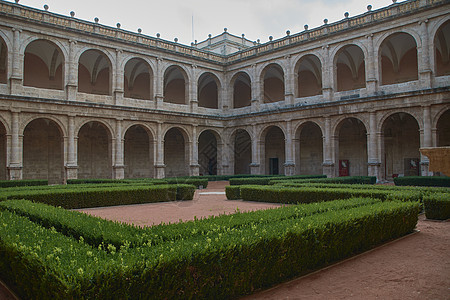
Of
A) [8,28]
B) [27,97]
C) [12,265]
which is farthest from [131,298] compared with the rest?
[8,28]

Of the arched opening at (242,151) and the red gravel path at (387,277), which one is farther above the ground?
the arched opening at (242,151)

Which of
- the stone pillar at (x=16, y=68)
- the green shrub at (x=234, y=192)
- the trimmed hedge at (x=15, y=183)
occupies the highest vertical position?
the stone pillar at (x=16, y=68)

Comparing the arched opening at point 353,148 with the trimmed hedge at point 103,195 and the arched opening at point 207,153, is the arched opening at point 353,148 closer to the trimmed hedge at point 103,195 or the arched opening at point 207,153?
the arched opening at point 207,153

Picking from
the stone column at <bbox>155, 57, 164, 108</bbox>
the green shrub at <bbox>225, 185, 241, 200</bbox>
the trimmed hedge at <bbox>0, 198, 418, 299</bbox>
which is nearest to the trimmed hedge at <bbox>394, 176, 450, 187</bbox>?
the green shrub at <bbox>225, 185, 241, 200</bbox>

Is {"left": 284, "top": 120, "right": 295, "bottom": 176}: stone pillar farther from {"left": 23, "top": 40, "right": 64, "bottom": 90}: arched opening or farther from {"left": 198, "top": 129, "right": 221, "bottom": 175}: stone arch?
Answer: {"left": 23, "top": 40, "right": 64, "bottom": 90}: arched opening

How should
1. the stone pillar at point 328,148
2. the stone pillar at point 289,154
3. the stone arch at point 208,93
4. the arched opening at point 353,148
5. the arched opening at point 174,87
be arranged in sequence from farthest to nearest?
the stone arch at point 208,93, the arched opening at point 174,87, the arched opening at point 353,148, the stone pillar at point 289,154, the stone pillar at point 328,148

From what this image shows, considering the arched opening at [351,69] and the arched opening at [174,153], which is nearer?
the arched opening at [351,69]

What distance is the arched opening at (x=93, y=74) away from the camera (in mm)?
25414

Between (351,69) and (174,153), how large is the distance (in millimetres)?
15583

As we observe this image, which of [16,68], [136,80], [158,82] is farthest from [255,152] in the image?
[16,68]

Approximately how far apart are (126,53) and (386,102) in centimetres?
1649

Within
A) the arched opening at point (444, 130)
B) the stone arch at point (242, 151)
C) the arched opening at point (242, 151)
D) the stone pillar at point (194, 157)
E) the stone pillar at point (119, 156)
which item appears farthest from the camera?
the arched opening at point (242, 151)

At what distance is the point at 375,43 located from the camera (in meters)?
20.8

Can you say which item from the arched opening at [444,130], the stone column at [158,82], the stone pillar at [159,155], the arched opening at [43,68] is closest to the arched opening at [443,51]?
the arched opening at [444,130]
